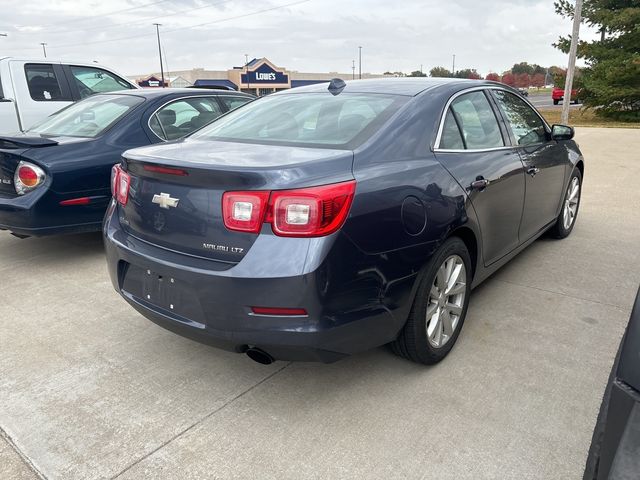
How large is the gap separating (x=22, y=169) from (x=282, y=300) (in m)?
3.20

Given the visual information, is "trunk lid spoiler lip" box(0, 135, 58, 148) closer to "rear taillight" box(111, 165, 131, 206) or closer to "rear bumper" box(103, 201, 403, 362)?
"rear taillight" box(111, 165, 131, 206)

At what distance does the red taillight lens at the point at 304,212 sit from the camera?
204 centimetres

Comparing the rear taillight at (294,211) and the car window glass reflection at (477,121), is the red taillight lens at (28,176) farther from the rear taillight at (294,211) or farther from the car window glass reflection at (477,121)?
the car window glass reflection at (477,121)

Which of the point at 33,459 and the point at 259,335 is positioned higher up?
the point at 259,335

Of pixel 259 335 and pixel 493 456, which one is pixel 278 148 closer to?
pixel 259 335

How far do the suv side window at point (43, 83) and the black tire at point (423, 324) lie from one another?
21.8 ft

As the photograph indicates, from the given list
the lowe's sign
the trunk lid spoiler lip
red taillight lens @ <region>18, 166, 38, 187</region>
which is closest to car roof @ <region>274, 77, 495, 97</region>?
the trunk lid spoiler lip

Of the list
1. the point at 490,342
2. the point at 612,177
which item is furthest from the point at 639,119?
the point at 490,342

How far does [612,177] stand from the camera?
8.45m

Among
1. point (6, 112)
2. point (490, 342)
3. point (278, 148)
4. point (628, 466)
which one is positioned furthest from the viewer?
point (6, 112)

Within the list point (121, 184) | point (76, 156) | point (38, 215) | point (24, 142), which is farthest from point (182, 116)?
point (121, 184)

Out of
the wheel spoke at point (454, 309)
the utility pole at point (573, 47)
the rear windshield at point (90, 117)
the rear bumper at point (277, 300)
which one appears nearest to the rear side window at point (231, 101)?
the rear windshield at point (90, 117)

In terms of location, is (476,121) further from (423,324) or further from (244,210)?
(244,210)

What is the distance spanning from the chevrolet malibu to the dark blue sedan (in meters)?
1.65
